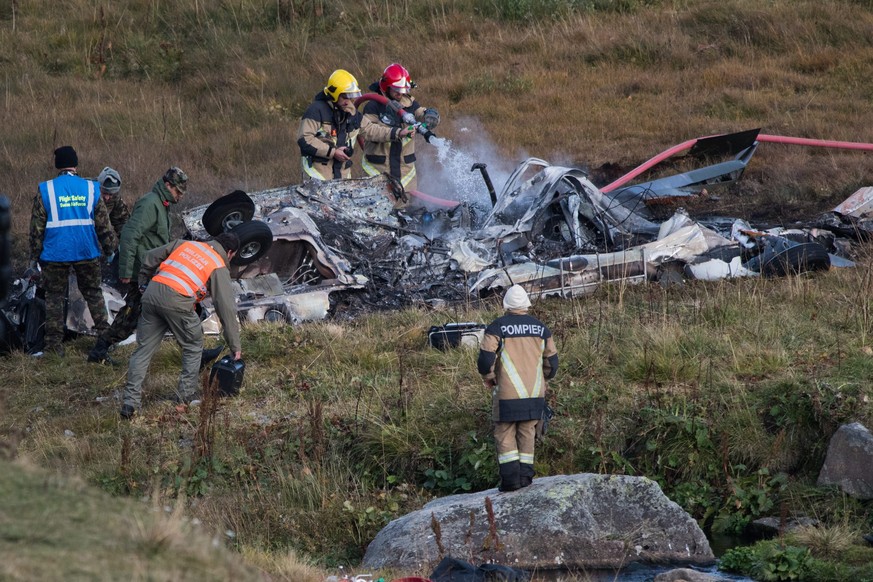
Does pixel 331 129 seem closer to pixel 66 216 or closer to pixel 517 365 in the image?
pixel 66 216

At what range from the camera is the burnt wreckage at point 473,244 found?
1014 centimetres

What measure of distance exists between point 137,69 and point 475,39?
596cm

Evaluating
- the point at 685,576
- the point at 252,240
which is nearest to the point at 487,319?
the point at 252,240

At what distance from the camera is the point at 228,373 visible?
805cm

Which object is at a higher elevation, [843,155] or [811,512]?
[843,155]

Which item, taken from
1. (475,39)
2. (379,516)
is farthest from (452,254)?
(475,39)

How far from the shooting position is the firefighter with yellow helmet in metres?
11.7

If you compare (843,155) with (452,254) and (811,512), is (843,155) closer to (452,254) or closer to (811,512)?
(452,254)

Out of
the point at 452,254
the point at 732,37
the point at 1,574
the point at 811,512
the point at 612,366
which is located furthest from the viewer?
the point at 732,37

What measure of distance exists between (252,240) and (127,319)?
1337mm

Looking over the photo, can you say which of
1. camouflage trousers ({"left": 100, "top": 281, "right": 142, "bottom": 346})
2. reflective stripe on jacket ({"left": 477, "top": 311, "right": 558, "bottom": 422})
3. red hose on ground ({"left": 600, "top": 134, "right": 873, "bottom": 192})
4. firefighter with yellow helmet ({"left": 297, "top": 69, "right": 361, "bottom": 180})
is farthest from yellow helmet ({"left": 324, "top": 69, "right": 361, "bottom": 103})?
reflective stripe on jacket ({"left": 477, "top": 311, "right": 558, "bottom": 422})

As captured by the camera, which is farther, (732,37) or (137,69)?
(137,69)

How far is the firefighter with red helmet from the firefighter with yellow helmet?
1.05 ft

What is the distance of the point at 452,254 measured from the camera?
1066 centimetres
